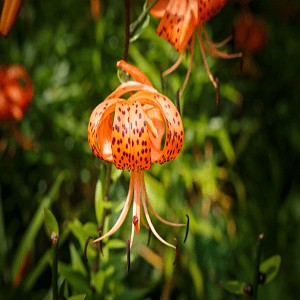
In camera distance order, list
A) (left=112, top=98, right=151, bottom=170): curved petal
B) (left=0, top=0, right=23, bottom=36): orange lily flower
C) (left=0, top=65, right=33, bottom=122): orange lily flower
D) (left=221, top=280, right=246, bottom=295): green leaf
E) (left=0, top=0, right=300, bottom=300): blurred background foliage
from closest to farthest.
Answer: (left=112, top=98, right=151, bottom=170): curved petal, (left=0, top=0, right=23, bottom=36): orange lily flower, (left=221, top=280, right=246, bottom=295): green leaf, (left=0, top=65, right=33, bottom=122): orange lily flower, (left=0, top=0, right=300, bottom=300): blurred background foliage

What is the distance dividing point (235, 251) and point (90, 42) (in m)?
0.84

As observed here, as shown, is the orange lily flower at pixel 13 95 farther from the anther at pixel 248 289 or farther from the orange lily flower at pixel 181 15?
the anther at pixel 248 289

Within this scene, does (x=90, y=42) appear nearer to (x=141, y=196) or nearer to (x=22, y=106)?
(x=22, y=106)

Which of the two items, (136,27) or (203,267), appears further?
(203,267)

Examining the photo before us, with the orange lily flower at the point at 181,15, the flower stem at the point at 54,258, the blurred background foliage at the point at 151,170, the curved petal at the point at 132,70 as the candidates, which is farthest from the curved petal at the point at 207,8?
the blurred background foliage at the point at 151,170

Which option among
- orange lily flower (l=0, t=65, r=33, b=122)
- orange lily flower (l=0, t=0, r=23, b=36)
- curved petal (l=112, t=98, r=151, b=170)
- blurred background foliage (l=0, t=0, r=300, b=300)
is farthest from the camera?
blurred background foliage (l=0, t=0, r=300, b=300)

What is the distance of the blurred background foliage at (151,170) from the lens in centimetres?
174

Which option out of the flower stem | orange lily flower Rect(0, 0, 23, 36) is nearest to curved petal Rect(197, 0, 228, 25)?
orange lily flower Rect(0, 0, 23, 36)

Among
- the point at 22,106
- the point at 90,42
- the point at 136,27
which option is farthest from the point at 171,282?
the point at 136,27

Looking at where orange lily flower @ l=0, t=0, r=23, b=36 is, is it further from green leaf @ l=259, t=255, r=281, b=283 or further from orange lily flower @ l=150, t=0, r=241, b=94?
green leaf @ l=259, t=255, r=281, b=283

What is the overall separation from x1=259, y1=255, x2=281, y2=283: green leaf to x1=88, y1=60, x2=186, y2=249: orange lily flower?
0.28m

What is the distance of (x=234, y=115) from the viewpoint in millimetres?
2293

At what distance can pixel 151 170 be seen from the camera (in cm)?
175

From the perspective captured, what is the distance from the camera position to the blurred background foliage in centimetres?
174
